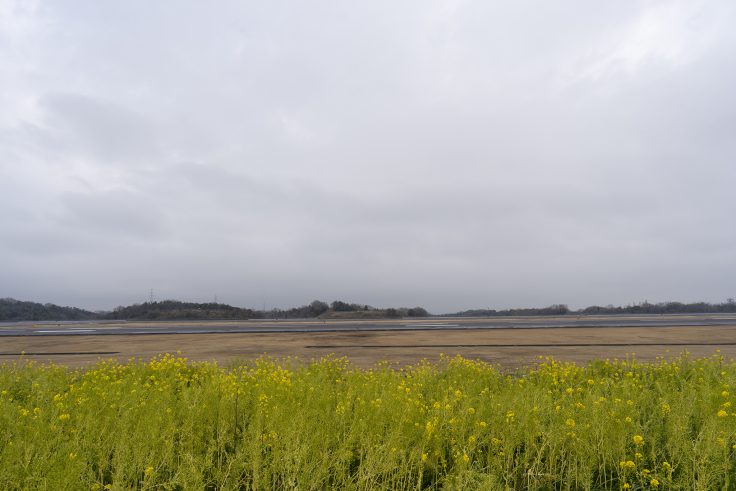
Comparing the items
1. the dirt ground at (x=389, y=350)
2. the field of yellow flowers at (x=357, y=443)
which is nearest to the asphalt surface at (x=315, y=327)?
the dirt ground at (x=389, y=350)

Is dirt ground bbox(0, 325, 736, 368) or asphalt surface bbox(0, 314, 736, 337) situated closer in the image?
dirt ground bbox(0, 325, 736, 368)

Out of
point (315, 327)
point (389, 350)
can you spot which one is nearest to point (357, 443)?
point (389, 350)

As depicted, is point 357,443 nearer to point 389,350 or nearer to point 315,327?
point 389,350

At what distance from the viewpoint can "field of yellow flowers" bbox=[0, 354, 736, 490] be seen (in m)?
3.74

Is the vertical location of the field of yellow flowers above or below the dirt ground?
above

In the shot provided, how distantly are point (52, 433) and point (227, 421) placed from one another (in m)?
1.76

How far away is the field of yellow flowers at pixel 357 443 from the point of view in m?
3.74

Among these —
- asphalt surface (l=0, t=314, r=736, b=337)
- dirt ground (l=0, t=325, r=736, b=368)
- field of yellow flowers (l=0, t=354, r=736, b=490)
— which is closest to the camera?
field of yellow flowers (l=0, t=354, r=736, b=490)

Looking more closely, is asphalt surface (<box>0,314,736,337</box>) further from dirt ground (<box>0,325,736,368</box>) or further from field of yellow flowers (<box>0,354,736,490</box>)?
field of yellow flowers (<box>0,354,736,490</box>)

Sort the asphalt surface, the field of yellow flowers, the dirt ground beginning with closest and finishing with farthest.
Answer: the field of yellow flowers → the dirt ground → the asphalt surface

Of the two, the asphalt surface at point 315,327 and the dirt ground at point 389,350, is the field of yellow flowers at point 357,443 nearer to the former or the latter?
the dirt ground at point 389,350

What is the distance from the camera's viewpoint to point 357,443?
4.52 m

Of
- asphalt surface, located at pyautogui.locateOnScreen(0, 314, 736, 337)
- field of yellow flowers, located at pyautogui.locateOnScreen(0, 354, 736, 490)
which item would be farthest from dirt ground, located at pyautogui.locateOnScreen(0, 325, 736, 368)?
asphalt surface, located at pyautogui.locateOnScreen(0, 314, 736, 337)

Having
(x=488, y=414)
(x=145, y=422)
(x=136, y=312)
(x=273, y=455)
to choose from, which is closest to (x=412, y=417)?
(x=488, y=414)
